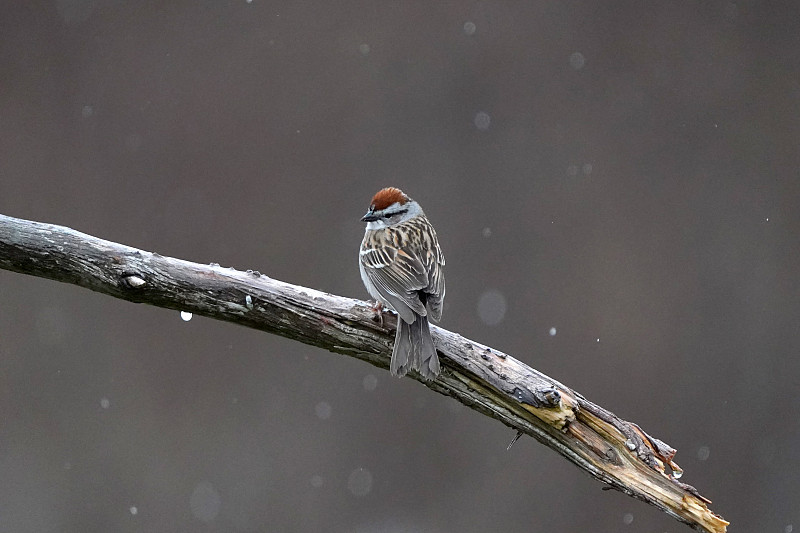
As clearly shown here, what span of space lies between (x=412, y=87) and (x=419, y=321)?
2819 millimetres

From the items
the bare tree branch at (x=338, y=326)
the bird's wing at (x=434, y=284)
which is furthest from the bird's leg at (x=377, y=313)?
the bird's wing at (x=434, y=284)

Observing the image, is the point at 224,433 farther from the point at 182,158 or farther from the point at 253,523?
the point at 182,158

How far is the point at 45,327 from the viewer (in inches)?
192

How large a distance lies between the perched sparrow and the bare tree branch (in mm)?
81

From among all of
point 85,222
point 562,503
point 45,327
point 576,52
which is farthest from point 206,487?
point 576,52

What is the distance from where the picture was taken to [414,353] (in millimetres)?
2340

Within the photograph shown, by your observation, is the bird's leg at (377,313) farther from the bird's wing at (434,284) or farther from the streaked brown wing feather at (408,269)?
the bird's wing at (434,284)

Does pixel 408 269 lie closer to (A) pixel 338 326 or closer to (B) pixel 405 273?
(B) pixel 405 273

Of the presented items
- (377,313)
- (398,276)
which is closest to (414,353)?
(377,313)

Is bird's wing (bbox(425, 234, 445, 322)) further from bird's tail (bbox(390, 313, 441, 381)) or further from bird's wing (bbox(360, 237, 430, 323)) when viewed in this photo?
bird's tail (bbox(390, 313, 441, 381))

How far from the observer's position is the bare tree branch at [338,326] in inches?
91.6

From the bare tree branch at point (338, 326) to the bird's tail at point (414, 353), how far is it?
2.8 inches

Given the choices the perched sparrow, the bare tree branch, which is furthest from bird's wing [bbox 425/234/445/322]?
the bare tree branch

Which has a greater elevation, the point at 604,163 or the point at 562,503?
the point at 604,163
